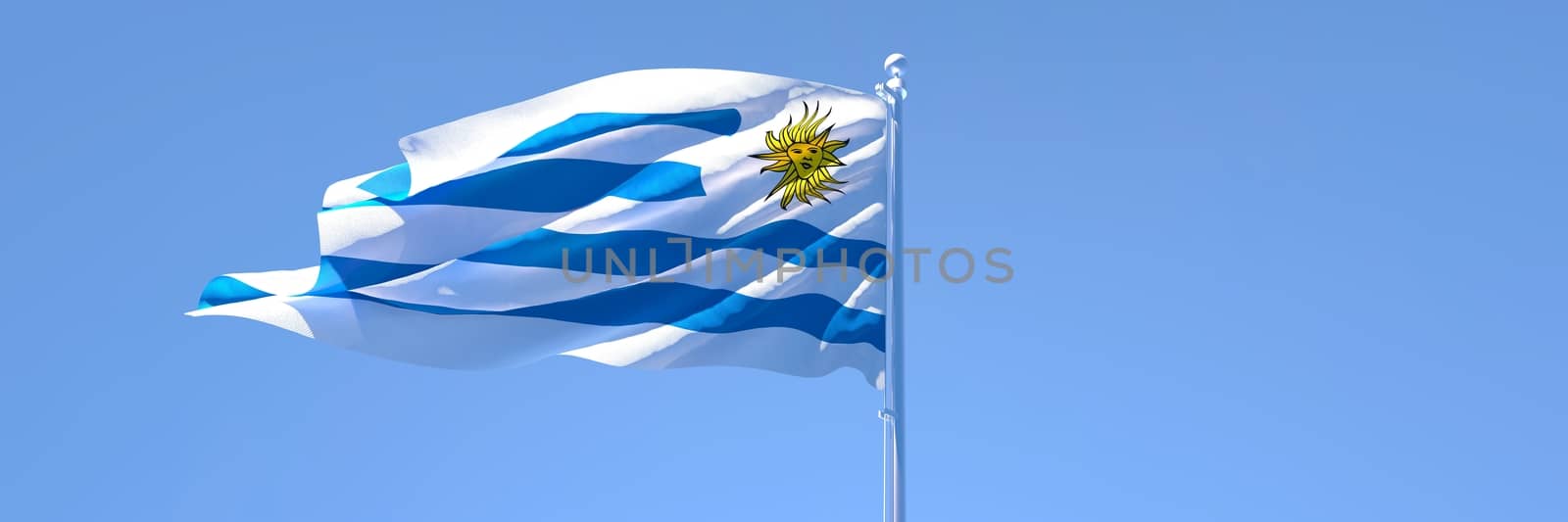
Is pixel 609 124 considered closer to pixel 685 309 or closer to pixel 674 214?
pixel 674 214

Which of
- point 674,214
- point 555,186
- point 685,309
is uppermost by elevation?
point 555,186

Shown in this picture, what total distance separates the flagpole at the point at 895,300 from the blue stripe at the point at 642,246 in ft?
1.44

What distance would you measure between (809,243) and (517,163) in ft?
7.31

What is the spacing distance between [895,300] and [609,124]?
2.47 m

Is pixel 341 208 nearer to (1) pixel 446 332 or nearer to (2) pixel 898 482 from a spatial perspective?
(1) pixel 446 332

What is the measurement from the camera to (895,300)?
1002cm

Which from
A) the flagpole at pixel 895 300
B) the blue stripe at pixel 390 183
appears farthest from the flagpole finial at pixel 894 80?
the blue stripe at pixel 390 183

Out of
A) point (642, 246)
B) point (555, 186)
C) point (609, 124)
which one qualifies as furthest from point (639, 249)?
point (609, 124)

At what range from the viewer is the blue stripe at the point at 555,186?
957cm

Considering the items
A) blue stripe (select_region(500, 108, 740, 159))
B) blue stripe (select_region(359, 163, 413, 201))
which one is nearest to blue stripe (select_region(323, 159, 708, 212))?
blue stripe (select_region(359, 163, 413, 201))

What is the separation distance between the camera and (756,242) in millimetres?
10086

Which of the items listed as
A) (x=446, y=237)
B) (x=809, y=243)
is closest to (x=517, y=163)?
(x=446, y=237)

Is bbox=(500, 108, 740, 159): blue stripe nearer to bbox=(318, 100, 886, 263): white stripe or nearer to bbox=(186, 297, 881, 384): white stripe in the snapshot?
bbox=(318, 100, 886, 263): white stripe

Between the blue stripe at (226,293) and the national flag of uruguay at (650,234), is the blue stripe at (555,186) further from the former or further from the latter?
the blue stripe at (226,293)
